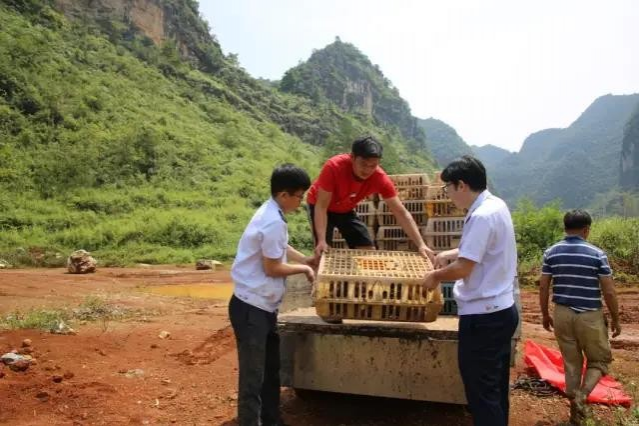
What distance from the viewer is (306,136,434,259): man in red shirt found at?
4070 mm

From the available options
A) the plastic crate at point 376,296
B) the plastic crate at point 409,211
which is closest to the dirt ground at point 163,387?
the plastic crate at point 376,296

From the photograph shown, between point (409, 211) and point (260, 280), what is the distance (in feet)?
8.65

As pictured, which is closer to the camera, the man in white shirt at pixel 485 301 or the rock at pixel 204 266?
the man in white shirt at pixel 485 301

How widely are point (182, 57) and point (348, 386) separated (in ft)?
187

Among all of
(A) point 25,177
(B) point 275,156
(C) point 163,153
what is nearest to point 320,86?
(B) point 275,156

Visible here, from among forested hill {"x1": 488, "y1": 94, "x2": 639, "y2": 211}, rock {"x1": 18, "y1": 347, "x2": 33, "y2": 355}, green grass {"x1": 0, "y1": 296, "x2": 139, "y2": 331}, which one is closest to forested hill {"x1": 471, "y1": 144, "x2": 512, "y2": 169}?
forested hill {"x1": 488, "y1": 94, "x2": 639, "y2": 211}

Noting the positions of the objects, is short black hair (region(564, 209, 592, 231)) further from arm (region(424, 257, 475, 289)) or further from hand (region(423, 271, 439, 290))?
arm (region(424, 257, 475, 289))

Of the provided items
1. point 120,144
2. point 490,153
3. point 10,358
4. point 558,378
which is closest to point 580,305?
point 558,378

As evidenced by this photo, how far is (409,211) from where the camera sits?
5.39 metres

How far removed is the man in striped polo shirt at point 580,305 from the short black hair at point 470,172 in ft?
5.37

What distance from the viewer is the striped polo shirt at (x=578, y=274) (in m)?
3.93

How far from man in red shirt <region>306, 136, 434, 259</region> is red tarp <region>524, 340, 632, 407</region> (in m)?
1.74

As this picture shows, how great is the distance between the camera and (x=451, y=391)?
10.9ft

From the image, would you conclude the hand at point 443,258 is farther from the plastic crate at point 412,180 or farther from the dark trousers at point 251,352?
the plastic crate at point 412,180
